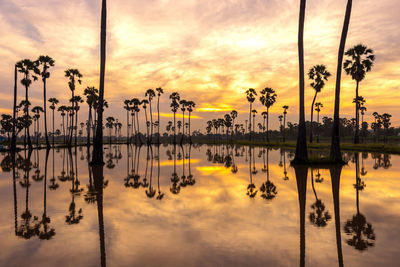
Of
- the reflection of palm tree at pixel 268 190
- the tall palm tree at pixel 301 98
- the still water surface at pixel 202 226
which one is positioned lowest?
the reflection of palm tree at pixel 268 190

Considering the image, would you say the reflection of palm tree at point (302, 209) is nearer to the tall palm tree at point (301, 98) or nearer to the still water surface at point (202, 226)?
the still water surface at point (202, 226)

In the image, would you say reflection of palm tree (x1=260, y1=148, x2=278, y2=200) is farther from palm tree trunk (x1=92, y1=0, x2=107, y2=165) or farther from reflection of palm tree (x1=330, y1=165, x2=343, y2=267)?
palm tree trunk (x1=92, y1=0, x2=107, y2=165)

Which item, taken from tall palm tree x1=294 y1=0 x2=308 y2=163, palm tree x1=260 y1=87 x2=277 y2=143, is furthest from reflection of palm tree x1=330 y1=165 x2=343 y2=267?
palm tree x1=260 y1=87 x2=277 y2=143

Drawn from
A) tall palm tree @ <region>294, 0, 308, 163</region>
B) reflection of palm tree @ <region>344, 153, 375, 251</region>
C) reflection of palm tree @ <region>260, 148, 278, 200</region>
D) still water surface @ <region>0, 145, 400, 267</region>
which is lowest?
reflection of palm tree @ <region>260, 148, 278, 200</region>

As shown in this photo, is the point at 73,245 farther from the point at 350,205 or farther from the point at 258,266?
the point at 350,205

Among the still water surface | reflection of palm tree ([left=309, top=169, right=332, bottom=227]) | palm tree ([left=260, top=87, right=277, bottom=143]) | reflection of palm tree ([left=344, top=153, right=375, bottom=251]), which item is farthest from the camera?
palm tree ([left=260, top=87, right=277, bottom=143])

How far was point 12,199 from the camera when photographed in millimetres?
10844

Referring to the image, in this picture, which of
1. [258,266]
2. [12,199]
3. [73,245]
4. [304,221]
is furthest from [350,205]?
[12,199]

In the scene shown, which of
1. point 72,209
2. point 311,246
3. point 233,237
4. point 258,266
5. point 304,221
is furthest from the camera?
point 72,209

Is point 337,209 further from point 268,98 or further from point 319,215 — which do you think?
point 268,98

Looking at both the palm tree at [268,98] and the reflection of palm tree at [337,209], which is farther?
the palm tree at [268,98]

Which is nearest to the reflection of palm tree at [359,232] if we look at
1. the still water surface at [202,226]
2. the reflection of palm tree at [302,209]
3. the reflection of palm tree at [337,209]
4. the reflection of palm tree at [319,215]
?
the still water surface at [202,226]

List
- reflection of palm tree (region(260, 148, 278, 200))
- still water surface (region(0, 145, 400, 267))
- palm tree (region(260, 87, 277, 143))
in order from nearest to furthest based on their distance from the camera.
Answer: still water surface (region(0, 145, 400, 267)) → reflection of palm tree (region(260, 148, 278, 200)) → palm tree (region(260, 87, 277, 143))

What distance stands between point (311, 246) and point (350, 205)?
15.0 feet
